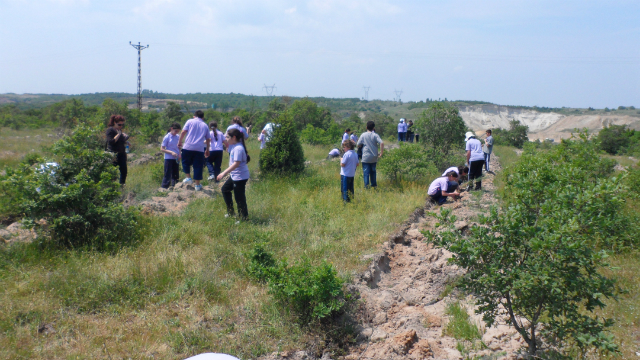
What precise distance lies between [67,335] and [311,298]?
222cm

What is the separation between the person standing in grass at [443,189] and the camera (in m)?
7.86

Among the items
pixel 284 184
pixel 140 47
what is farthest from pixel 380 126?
pixel 284 184

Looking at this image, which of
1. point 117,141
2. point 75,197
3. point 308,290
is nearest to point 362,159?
point 117,141

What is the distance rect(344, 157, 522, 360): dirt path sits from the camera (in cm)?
355

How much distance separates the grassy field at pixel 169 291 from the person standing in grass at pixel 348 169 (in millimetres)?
1451

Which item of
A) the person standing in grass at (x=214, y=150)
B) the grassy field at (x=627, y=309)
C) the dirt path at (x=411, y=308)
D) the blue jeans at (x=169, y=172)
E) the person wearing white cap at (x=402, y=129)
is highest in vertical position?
the person wearing white cap at (x=402, y=129)

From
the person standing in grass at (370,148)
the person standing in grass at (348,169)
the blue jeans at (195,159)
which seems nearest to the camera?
the person standing in grass at (348,169)

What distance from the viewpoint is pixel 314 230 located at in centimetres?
624

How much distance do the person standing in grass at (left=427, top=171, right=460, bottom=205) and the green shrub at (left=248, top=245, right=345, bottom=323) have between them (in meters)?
4.52

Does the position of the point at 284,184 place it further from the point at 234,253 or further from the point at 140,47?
the point at 140,47

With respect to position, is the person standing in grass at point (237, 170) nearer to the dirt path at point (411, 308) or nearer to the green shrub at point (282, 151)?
the dirt path at point (411, 308)

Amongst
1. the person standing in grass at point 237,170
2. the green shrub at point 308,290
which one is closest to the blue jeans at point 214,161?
the person standing in grass at point 237,170

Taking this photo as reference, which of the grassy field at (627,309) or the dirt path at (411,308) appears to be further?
the dirt path at (411,308)

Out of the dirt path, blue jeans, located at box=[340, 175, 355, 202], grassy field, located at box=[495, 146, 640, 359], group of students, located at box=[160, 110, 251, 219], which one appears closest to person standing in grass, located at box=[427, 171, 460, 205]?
the dirt path
